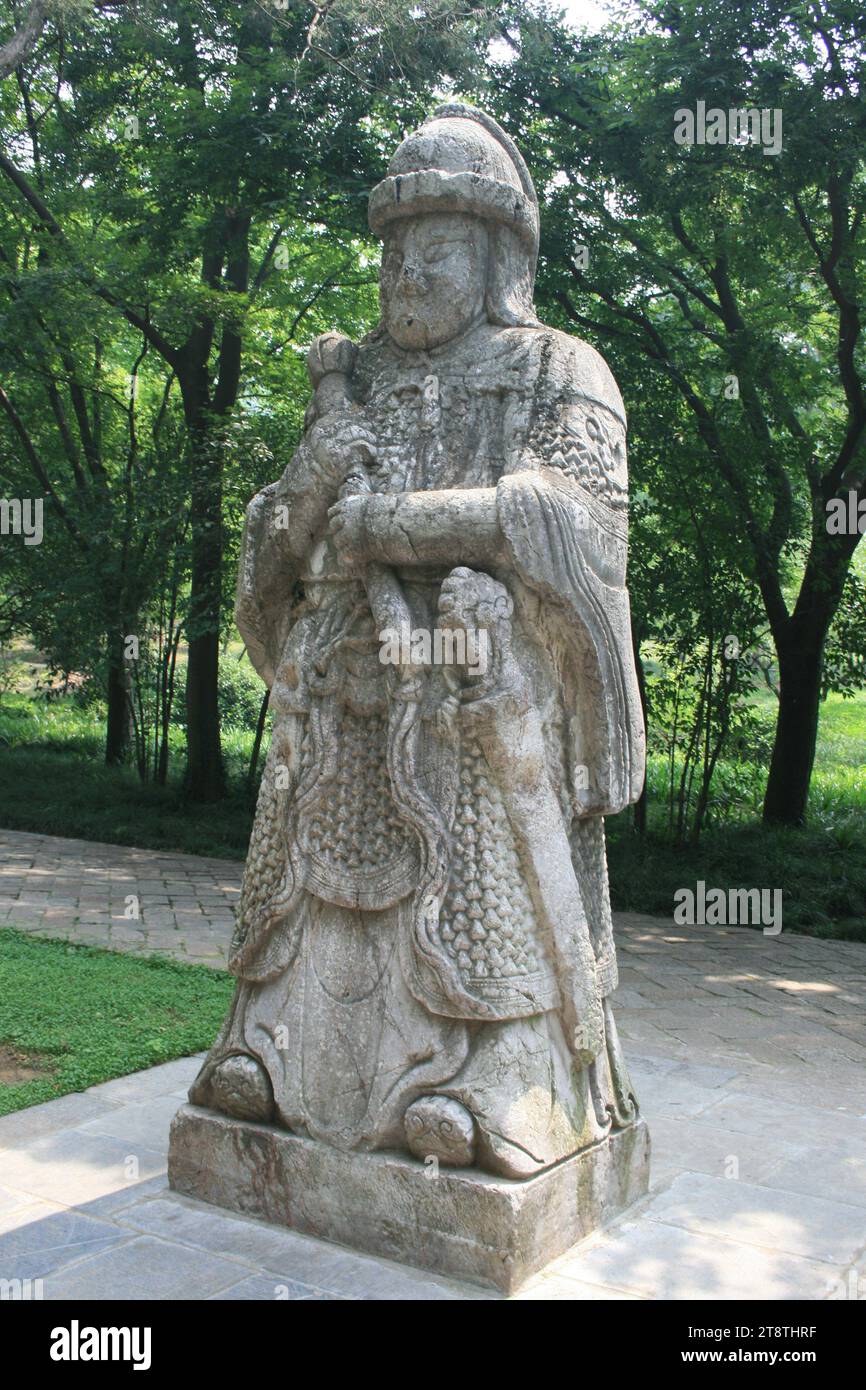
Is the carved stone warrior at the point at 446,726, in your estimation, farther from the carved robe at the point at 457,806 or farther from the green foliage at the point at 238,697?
the green foliage at the point at 238,697

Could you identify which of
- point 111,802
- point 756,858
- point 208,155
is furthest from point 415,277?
point 111,802

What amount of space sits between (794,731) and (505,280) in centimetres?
806

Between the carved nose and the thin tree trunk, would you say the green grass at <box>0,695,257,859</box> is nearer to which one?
the thin tree trunk

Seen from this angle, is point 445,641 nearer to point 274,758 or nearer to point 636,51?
point 274,758

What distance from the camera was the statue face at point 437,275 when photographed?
3.73 meters

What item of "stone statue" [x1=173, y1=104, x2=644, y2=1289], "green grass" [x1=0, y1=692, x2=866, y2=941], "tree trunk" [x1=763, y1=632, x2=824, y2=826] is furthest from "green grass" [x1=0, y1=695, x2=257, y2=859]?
"stone statue" [x1=173, y1=104, x2=644, y2=1289]

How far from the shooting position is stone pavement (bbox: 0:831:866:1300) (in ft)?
10.9

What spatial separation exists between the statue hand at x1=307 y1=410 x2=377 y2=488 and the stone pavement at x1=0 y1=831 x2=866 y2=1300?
2207mm

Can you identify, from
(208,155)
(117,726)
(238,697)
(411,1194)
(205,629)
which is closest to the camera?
(411,1194)

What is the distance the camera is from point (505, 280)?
Answer: 3824 millimetres

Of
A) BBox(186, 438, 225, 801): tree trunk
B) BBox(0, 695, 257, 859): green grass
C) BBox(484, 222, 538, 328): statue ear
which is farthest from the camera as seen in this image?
BBox(0, 695, 257, 859): green grass

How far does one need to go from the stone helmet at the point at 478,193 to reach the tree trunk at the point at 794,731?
759 centimetres

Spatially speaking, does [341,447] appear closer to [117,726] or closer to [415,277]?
[415,277]

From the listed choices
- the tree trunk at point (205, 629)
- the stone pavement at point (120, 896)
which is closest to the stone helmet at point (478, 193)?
the stone pavement at point (120, 896)
